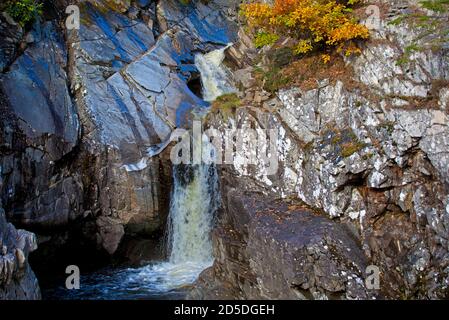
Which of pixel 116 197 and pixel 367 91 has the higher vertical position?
pixel 367 91

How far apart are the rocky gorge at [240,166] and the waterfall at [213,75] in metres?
1.38

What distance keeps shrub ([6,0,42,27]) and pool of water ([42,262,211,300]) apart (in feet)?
30.7

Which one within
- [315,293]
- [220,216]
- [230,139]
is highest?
[230,139]

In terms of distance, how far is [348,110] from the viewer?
1224 centimetres

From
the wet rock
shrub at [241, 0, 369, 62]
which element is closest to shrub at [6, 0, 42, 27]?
the wet rock

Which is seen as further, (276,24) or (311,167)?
(276,24)

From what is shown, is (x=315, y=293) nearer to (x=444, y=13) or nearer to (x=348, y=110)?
(x=348, y=110)

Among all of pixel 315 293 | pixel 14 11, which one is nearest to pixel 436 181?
pixel 315 293

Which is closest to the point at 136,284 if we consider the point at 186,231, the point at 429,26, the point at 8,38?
the point at 186,231

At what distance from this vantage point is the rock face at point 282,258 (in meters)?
10.5

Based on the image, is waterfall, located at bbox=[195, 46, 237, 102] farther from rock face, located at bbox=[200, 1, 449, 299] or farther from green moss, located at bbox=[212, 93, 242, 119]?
rock face, located at bbox=[200, 1, 449, 299]

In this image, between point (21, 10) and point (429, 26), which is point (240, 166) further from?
point (21, 10)

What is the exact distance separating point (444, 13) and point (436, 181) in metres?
4.77

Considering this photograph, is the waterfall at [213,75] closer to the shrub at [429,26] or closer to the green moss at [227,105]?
the green moss at [227,105]
